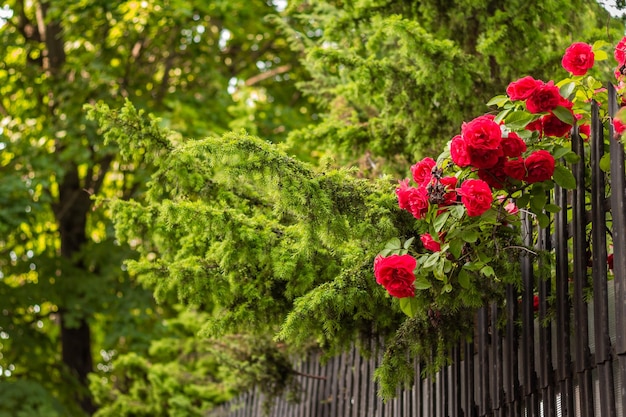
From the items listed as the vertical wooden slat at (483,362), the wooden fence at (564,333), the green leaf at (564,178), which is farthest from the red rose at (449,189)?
the vertical wooden slat at (483,362)

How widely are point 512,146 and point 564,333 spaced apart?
874mm

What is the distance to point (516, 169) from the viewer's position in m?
4.28

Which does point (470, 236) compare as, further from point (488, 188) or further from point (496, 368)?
point (496, 368)

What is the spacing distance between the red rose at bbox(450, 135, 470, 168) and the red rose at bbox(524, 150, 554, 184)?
0.30m

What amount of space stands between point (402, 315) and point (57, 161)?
9.04m

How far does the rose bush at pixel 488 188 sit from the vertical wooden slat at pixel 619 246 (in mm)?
370

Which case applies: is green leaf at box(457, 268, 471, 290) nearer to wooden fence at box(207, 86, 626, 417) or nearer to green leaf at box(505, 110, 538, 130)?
wooden fence at box(207, 86, 626, 417)

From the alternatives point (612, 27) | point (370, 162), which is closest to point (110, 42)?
point (370, 162)

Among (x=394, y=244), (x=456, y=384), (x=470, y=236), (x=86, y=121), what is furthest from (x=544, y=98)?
(x=86, y=121)

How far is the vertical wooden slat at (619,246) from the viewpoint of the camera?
3725 millimetres

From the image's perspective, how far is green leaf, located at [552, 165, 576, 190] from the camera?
4344mm

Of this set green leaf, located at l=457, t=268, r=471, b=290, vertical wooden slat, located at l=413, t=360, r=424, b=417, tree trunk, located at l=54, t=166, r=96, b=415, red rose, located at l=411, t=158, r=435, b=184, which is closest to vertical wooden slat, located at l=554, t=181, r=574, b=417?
green leaf, located at l=457, t=268, r=471, b=290

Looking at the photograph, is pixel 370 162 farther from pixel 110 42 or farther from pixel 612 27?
pixel 110 42

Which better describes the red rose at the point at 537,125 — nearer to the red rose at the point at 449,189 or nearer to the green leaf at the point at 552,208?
the green leaf at the point at 552,208
